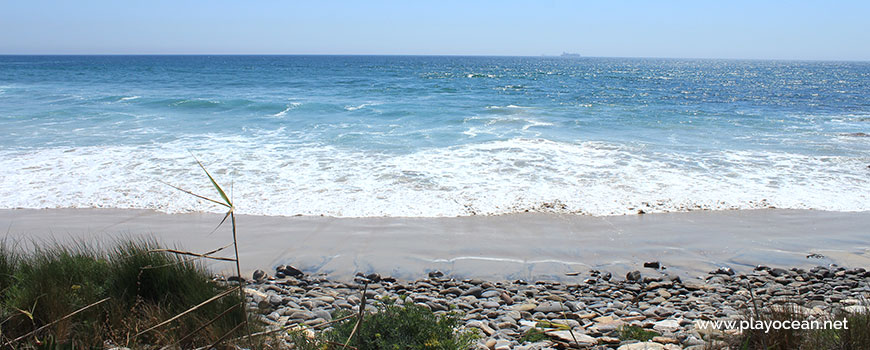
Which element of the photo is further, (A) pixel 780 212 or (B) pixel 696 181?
(B) pixel 696 181

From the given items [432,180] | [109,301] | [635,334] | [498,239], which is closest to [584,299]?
[635,334]

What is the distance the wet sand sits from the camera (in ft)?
19.9

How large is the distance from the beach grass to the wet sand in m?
1.63

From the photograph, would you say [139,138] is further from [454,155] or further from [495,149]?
[495,149]

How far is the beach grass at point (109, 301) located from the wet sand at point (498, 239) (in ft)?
5.34

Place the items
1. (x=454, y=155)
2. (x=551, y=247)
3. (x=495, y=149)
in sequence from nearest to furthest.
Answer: (x=551, y=247), (x=454, y=155), (x=495, y=149)

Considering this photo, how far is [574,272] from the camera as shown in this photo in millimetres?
5828

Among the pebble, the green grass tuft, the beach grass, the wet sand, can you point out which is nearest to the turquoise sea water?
the wet sand

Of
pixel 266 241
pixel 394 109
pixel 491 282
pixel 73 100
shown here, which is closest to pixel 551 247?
pixel 491 282

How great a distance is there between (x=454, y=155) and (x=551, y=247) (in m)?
5.83

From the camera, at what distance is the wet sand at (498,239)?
6.05 metres

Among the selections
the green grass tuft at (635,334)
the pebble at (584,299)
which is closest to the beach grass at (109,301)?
the pebble at (584,299)

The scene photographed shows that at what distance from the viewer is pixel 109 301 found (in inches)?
135

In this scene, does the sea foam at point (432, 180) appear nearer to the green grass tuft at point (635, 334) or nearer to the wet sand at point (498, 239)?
the wet sand at point (498, 239)
